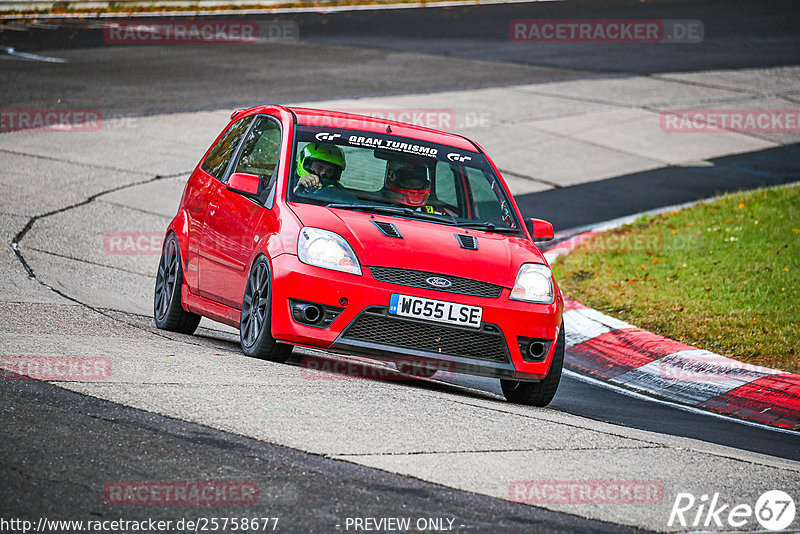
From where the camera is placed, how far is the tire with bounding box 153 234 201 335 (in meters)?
8.51

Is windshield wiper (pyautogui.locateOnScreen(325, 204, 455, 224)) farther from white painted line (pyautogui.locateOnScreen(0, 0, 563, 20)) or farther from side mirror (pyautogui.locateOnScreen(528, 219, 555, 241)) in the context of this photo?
white painted line (pyautogui.locateOnScreen(0, 0, 563, 20))

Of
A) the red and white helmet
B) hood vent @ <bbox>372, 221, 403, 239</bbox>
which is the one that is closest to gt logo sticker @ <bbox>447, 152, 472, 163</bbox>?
the red and white helmet

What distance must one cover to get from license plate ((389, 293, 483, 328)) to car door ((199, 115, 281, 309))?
3.20 feet

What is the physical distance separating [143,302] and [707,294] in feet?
16.2

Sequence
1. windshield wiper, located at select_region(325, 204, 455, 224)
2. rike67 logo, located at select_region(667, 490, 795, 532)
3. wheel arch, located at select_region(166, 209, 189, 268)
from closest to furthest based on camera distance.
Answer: rike67 logo, located at select_region(667, 490, 795, 532) < windshield wiper, located at select_region(325, 204, 455, 224) < wheel arch, located at select_region(166, 209, 189, 268)

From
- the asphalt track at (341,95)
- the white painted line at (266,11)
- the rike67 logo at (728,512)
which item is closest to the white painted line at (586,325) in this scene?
the asphalt track at (341,95)

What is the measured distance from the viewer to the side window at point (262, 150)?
789cm

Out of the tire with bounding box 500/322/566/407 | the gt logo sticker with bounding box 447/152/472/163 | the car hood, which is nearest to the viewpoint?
the car hood

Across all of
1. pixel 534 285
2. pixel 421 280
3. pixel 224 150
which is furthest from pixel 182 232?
pixel 534 285

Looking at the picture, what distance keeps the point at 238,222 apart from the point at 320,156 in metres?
0.69

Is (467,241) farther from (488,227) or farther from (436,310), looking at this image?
(436,310)

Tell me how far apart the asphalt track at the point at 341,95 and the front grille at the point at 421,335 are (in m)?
0.92

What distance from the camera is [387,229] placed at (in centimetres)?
715

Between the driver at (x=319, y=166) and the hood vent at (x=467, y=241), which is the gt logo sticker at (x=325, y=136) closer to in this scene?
the driver at (x=319, y=166)
